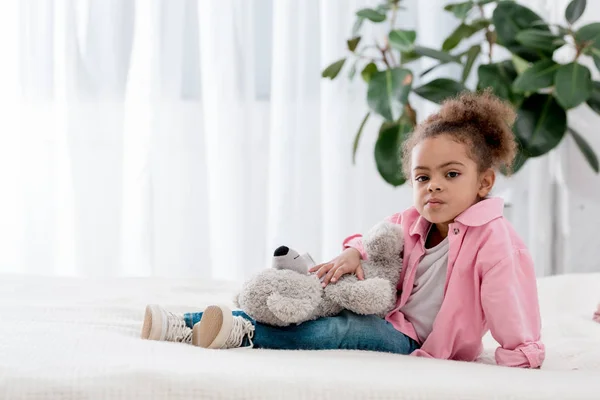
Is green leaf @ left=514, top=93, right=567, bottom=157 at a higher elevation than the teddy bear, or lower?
higher

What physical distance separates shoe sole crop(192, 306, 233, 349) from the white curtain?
1707mm

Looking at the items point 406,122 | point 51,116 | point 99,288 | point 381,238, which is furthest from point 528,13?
point 51,116

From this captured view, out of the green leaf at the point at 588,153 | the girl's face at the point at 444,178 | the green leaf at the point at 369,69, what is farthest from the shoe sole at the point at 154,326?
the green leaf at the point at 588,153

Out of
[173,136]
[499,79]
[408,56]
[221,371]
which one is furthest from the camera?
[173,136]

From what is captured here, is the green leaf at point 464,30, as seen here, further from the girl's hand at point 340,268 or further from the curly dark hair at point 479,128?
the girl's hand at point 340,268

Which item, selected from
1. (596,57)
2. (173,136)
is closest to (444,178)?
(596,57)

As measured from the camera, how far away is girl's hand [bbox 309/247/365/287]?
1299 millimetres

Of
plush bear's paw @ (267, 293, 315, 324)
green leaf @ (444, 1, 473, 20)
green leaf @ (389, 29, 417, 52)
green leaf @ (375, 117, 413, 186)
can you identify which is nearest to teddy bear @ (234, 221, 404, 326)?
plush bear's paw @ (267, 293, 315, 324)

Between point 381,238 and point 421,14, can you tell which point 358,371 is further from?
point 421,14

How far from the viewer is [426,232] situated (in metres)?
1.40

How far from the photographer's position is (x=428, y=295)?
1332 millimetres

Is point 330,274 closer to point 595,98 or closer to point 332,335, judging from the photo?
point 332,335

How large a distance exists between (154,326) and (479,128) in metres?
0.67

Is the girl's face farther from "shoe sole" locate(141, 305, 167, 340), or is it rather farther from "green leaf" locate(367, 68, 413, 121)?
"green leaf" locate(367, 68, 413, 121)
